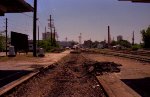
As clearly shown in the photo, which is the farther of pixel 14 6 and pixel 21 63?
pixel 21 63

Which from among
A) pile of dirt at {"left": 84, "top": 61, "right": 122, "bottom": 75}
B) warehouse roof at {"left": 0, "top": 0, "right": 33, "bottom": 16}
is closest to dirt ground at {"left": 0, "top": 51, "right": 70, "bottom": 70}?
warehouse roof at {"left": 0, "top": 0, "right": 33, "bottom": 16}

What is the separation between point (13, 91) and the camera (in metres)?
15.7

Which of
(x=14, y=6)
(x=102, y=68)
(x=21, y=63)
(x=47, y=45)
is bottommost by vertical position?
(x=21, y=63)

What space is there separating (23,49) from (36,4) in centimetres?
1032

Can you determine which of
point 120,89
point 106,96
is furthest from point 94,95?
point 120,89

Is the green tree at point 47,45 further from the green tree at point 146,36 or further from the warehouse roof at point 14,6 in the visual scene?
the warehouse roof at point 14,6

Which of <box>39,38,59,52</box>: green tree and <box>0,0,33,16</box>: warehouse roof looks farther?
<box>39,38,59,52</box>: green tree

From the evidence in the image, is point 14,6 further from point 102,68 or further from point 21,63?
point 21,63

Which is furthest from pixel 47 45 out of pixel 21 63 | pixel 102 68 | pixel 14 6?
pixel 102 68

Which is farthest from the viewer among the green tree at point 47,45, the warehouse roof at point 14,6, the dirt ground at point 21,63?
the green tree at point 47,45

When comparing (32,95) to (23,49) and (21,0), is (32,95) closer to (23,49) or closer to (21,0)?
(21,0)

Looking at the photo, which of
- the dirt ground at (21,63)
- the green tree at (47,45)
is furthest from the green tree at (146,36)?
the dirt ground at (21,63)

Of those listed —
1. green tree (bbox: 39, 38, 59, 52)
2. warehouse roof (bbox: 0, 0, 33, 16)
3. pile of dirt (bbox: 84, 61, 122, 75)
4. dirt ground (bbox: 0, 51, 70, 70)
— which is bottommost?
dirt ground (bbox: 0, 51, 70, 70)

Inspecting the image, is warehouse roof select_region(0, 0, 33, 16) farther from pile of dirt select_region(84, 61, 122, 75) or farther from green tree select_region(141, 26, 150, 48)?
green tree select_region(141, 26, 150, 48)
